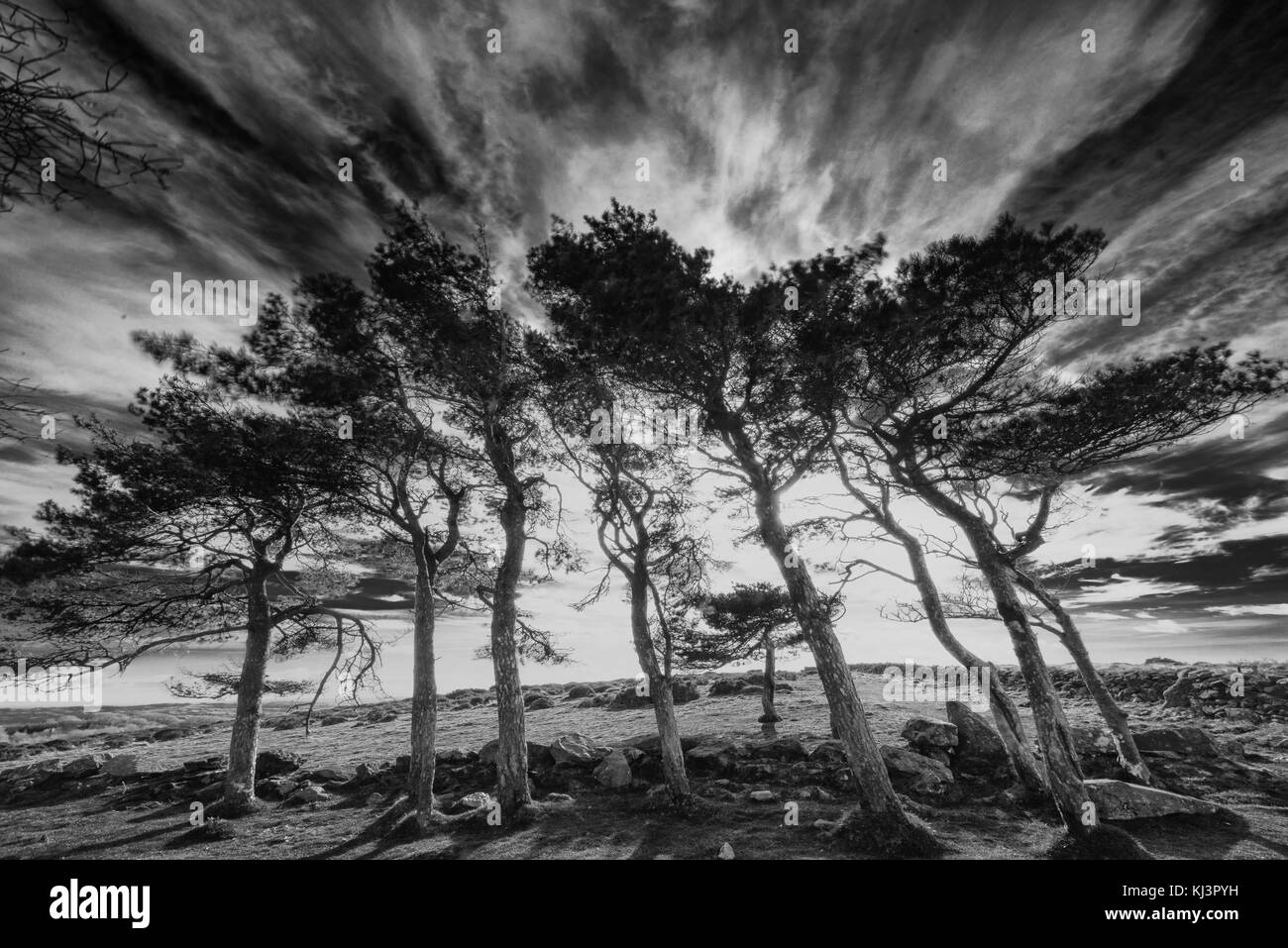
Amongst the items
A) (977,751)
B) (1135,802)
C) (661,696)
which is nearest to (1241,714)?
(977,751)

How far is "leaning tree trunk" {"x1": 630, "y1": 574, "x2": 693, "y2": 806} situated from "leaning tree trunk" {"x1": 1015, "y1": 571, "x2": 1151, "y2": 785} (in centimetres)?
917

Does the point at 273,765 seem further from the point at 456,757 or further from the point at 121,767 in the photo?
the point at 121,767

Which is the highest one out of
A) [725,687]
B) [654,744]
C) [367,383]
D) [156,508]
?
[367,383]

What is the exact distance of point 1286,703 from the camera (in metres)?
21.1

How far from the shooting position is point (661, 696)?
1252 centimetres

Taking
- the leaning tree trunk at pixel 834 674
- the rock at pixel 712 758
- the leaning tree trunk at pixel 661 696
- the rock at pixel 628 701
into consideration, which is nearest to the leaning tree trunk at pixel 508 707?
the leaning tree trunk at pixel 661 696

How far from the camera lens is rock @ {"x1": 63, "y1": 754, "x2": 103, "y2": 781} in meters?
19.6

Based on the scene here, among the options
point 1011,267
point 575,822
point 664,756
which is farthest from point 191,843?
point 1011,267

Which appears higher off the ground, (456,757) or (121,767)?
(456,757)

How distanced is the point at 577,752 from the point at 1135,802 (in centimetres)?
1399

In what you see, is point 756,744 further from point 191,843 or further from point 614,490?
point 191,843

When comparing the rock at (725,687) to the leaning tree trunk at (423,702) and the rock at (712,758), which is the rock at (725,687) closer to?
the rock at (712,758)

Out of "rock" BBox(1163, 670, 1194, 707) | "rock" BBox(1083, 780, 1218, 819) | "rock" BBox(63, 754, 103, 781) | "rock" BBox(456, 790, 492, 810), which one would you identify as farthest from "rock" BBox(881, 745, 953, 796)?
"rock" BBox(63, 754, 103, 781)

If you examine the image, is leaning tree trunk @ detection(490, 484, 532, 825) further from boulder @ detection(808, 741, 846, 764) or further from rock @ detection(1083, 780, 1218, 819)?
rock @ detection(1083, 780, 1218, 819)
